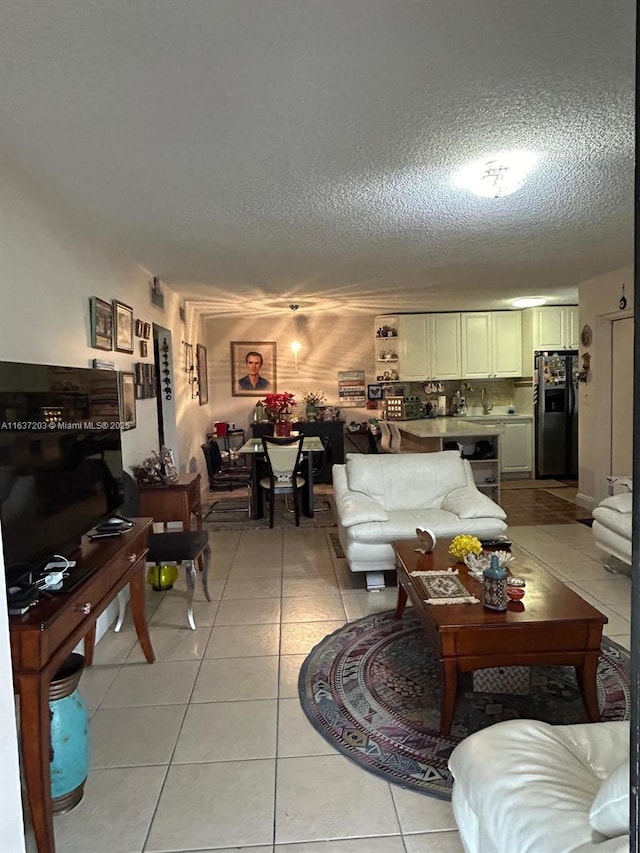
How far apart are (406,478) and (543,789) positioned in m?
3.04

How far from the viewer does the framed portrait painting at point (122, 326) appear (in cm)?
356

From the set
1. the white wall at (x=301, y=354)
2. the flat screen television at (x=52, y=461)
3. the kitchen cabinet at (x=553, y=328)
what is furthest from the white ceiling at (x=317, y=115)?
the white wall at (x=301, y=354)

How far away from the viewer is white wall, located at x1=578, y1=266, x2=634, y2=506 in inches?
209

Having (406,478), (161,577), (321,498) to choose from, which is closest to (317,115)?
(406,478)

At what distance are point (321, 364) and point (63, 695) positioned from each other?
252 inches

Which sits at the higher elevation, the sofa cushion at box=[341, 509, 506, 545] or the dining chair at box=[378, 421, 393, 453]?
the dining chair at box=[378, 421, 393, 453]

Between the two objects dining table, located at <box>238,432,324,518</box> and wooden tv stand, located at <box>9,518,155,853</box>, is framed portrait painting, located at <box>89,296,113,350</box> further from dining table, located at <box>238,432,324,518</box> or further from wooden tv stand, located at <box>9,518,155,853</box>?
dining table, located at <box>238,432,324,518</box>

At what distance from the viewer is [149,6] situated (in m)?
1.42

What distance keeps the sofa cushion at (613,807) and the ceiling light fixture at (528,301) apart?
616 centimetres

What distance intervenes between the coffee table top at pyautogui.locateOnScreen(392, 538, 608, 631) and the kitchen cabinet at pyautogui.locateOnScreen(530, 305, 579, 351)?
16.7 ft

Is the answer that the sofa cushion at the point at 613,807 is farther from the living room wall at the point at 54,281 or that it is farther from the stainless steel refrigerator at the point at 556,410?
the stainless steel refrigerator at the point at 556,410

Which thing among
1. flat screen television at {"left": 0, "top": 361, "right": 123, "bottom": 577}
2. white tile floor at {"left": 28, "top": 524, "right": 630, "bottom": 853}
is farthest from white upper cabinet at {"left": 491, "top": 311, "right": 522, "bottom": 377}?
flat screen television at {"left": 0, "top": 361, "right": 123, "bottom": 577}

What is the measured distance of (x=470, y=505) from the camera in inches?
147

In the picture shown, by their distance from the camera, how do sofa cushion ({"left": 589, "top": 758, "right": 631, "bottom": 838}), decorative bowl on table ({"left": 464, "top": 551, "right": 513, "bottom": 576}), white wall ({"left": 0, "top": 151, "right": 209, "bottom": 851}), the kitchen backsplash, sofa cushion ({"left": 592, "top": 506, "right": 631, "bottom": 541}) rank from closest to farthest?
1. sofa cushion ({"left": 589, "top": 758, "right": 631, "bottom": 838})
2. white wall ({"left": 0, "top": 151, "right": 209, "bottom": 851})
3. decorative bowl on table ({"left": 464, "top": 551, "right": 513, "bottom": 576})
4. sofa cushion ({"left": 592, "top": 506, "right": 631, "bottom": 541})
5. the kitchen backsplash
